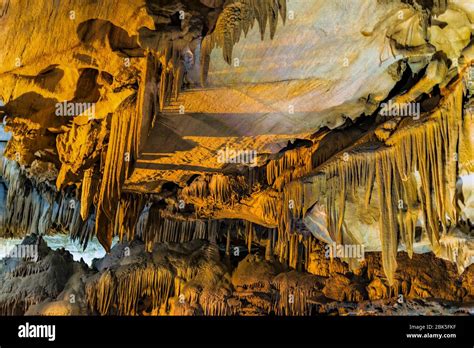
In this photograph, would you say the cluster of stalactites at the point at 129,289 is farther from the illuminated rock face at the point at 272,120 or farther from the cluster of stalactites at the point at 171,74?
the cluster of stalactites at the point at 171,74

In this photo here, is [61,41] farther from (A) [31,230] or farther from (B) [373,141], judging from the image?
(A) [31,230]

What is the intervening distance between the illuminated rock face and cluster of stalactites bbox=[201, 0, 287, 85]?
0.04ft

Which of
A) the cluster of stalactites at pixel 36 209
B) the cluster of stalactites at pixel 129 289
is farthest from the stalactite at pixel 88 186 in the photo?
the cluster of stalactites at pixel 36 209

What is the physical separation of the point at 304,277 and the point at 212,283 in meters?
1.80

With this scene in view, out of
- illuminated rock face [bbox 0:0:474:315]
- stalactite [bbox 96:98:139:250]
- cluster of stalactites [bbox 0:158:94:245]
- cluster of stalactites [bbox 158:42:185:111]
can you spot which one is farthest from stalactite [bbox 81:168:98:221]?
cluster of stalactites [bbox 0:158:94:245]

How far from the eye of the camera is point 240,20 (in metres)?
3.89

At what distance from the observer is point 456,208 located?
5.43 metres

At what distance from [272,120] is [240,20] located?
73.6 inches

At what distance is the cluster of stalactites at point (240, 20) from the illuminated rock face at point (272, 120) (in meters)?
0.01

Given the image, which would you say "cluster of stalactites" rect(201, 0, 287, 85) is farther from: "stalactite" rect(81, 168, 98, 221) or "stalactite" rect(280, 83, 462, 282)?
"stalactite" rect(81, 168, 98, 221)

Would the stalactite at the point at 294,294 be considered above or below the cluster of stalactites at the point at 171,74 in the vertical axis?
below

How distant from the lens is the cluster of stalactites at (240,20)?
379 centimetres

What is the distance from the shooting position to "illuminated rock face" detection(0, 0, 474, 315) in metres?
4.13
